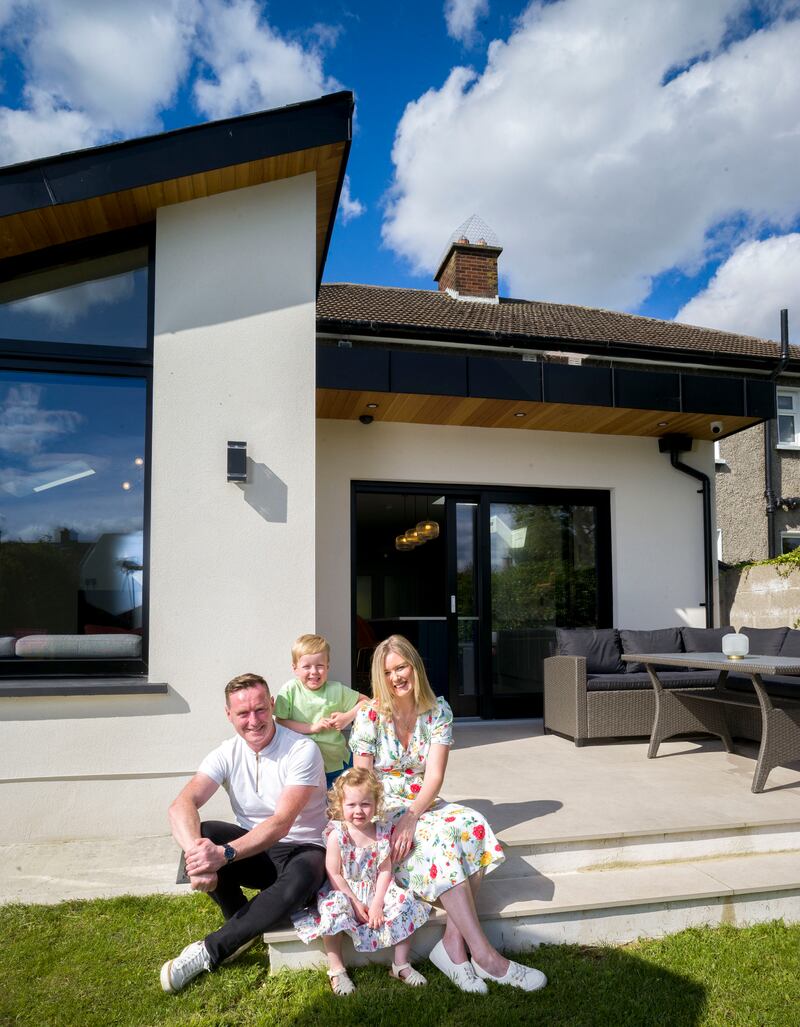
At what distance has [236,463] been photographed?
13.8ft

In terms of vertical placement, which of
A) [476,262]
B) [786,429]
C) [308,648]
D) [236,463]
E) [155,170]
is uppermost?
[476,262]

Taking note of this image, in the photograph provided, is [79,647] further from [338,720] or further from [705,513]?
[705,513]

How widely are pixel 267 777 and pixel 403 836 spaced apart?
1.89 ft

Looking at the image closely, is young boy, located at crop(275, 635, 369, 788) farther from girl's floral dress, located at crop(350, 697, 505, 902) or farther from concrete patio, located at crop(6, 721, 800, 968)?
concrete patio, located at crop(6, 721, 800, 968)

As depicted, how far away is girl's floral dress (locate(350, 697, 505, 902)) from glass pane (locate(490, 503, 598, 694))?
13.1 ft

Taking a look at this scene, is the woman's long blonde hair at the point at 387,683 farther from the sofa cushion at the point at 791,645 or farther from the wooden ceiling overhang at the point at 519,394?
the sofa cushion at the point at 791,645

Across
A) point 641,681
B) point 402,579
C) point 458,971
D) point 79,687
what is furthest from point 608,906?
point 402,579

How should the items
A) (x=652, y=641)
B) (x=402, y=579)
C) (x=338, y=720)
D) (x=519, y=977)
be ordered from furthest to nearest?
(x=402, y=579) → (x=652, y=641) → (x=338, y=720) → (x=519, y=977)

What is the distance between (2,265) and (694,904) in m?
4.86

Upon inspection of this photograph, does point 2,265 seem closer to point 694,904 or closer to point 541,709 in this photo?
point 694,904

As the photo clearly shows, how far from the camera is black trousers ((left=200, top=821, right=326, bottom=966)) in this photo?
256 centimetres

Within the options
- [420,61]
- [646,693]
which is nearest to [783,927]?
[646,693]

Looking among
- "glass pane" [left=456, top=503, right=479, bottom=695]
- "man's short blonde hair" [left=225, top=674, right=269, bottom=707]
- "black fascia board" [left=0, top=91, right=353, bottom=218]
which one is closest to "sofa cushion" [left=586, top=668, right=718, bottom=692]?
"glass pane" [left=456, top=503, right=479, bottom=695]

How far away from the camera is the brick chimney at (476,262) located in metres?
12.4
